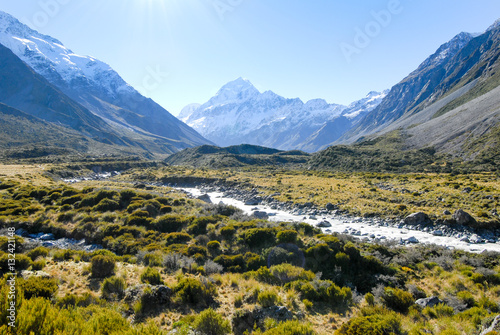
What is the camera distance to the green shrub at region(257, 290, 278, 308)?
9.03 m

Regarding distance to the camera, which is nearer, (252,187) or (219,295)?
(219,295)

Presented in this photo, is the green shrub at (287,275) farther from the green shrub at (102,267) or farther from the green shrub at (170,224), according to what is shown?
the green shrub at (170,224)

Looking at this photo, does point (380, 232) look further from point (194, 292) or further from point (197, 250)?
point (194, 292)

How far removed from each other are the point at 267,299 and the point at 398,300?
5.22 meters

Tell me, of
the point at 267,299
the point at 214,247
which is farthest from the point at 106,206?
the point at 267,299

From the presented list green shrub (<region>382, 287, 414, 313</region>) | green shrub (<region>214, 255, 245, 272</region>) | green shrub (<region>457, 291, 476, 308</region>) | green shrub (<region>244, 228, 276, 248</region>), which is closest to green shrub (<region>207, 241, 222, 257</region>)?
green shrub (<region>214, 255, 245, 272</region>)

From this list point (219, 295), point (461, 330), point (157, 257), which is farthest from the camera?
point (157, 257)

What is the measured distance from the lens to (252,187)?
50.8 metres

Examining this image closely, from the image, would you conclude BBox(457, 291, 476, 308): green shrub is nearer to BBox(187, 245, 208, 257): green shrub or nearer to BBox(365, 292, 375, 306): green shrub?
BBox(365, 292, 375, 306): green shrub

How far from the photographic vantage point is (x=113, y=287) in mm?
9836

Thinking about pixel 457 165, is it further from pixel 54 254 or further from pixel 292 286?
pixel 54 254

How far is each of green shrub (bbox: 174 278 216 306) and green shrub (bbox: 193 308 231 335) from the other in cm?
191

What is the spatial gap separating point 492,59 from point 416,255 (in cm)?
20100

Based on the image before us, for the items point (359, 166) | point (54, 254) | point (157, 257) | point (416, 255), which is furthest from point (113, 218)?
point (359, 166)
